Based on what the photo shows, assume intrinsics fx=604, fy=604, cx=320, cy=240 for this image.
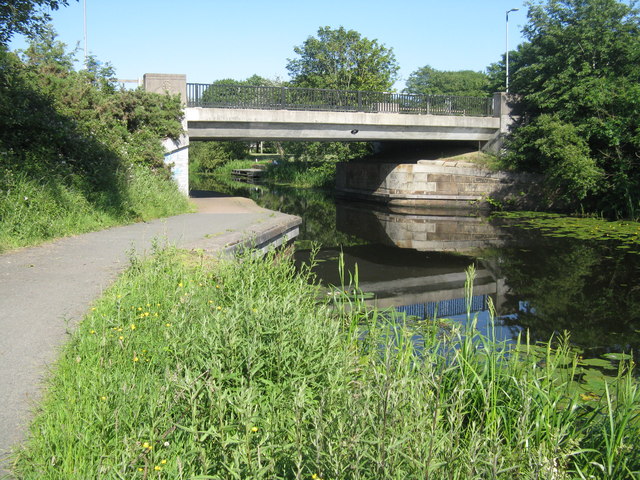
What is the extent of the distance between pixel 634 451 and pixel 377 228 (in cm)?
1594

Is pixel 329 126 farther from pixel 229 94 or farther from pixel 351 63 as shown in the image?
pixel 351 63

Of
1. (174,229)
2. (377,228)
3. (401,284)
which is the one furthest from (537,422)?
(377,228)

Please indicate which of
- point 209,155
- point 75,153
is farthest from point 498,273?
point 209,155

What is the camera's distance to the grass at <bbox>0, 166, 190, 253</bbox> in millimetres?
9422

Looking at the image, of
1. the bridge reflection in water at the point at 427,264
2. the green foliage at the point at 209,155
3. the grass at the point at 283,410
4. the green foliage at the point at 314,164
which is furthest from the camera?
the green foliage at the point at 209,155

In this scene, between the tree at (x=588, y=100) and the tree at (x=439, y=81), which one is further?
the tree at (x=439, y=81)

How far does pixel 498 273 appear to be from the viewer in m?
11.8

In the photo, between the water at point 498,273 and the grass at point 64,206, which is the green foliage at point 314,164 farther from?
the grass at point 64,206

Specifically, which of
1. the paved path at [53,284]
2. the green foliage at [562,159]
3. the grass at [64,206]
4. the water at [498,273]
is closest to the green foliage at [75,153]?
the grass at [64,206]

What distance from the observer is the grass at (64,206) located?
942 centimetres

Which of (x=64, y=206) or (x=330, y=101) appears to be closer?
(x=64, y=206)

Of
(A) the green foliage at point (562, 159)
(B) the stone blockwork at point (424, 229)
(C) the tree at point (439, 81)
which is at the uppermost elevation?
(C) the tree at point (439, 81)

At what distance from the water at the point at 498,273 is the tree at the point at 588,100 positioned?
129 inches

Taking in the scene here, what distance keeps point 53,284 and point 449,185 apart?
21124 mm
